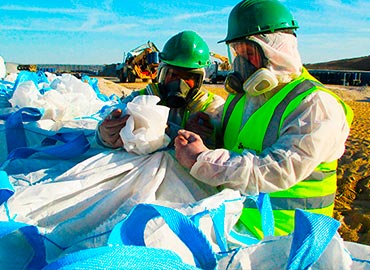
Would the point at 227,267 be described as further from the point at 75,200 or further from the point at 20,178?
the point at 20,178

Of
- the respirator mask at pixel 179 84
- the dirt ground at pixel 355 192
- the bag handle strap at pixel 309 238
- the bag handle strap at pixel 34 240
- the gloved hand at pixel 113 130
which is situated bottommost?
the dirt ground at pixel 355 192

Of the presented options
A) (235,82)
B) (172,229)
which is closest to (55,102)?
(235,82)

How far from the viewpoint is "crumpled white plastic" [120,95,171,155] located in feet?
6.11

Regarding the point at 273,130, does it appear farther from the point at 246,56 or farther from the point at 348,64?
the point at 348,64

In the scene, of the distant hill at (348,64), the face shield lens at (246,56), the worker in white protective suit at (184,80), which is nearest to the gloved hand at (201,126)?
the worker in white protective suit at (184,80)

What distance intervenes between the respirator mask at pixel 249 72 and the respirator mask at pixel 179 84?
34 centimetres

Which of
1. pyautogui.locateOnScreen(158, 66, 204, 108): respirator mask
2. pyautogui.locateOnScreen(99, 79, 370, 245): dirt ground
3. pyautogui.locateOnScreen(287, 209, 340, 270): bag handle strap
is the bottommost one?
pyautogui.locateOnScreen(99, 79, 370, 245): dirt ground

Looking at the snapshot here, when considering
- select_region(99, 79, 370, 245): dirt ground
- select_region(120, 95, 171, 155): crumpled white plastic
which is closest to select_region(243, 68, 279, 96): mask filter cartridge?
select_region(120, 95, 171, 155): crumpled white plastic

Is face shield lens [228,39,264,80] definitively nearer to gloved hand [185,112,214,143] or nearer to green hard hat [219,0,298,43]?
green hard hat [219,0,298,43]

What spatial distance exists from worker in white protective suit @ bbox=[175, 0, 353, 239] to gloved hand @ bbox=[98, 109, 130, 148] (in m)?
0.37

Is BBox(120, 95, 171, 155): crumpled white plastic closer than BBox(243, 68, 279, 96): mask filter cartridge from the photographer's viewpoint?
Yes

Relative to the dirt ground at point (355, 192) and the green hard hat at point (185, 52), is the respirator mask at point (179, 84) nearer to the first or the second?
the green hard hat at point (185, 52)

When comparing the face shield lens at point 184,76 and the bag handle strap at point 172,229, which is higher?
the face shield lens at point 184,76

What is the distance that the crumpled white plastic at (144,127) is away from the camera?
6.11 feet
